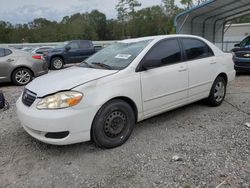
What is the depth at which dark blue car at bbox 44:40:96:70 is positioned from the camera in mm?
13445

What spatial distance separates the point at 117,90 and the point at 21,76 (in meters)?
5.99

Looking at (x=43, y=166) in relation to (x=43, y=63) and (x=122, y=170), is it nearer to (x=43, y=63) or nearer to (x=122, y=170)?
(x=122, y=170)

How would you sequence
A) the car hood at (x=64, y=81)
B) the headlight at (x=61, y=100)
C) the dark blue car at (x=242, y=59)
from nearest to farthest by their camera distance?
the headlight at (x=61, y=100)
the car hood at (x=64, y=81)
the dark blue car at (x=242, y=59)

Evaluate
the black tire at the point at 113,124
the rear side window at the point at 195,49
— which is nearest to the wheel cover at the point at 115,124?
the black tire at the point at 113,124

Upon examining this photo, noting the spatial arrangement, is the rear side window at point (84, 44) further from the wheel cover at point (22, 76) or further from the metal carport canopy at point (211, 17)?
the wheel cover at point (22, 76)

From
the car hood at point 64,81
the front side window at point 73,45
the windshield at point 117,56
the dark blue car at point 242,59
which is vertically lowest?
the dark blue car at point 242,59

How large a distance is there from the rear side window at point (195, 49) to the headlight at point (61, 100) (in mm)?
2318

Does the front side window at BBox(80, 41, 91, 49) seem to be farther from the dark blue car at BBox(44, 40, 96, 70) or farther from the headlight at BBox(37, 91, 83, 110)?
the headlight at BBox(37, 91, 83, 110)

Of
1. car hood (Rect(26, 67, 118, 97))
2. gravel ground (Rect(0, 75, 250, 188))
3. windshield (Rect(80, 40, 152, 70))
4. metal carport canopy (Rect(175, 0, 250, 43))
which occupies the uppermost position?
metal carport canopy (Rect(175, 0, 250, 43))

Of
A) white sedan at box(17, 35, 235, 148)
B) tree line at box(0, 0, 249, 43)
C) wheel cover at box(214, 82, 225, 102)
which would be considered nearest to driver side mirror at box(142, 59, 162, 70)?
white sedan at box(17, 35, 235, 148)

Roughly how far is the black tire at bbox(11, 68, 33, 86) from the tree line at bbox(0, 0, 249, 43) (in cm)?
4554

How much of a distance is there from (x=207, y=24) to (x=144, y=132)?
1523 cm

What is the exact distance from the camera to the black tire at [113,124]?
10.4 ft

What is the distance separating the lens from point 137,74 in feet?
11.6
